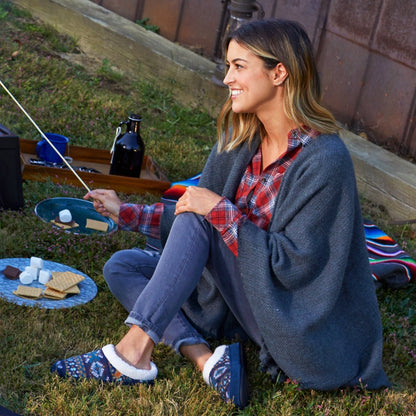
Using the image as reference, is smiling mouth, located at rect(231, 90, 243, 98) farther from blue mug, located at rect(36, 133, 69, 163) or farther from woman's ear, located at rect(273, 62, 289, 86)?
blue mug, located at rect(36, 133, 69, 163)

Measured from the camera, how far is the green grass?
2.82 meters

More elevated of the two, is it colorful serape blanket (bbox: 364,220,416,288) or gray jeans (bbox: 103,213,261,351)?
gray jeans (bbox: 103,213,261,351)

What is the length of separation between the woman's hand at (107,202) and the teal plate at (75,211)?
92 centimetres

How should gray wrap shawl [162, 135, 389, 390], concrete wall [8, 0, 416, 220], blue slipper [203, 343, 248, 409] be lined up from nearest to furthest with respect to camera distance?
1. gray wrap shawl [162, 135, 389, 390]
2. blue slipper [203, 343, 248, 409]
3. concrete wall [8, 0, 416, 220]

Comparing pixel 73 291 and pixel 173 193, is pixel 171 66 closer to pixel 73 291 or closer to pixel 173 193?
pixel 173 193

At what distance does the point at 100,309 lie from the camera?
3459 mm

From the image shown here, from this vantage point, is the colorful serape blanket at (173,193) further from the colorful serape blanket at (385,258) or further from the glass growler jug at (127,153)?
the glass growler jug at (127,153)

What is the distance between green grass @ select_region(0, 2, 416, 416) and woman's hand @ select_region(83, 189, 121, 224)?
0.47 m

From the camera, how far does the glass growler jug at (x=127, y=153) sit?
16.0 feet

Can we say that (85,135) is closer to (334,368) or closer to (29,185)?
(29,185)

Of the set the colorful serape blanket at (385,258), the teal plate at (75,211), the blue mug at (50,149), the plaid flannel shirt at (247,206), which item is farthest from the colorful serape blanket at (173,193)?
the plaid flannel shirt at (247,206)

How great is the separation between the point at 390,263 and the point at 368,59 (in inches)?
87.3

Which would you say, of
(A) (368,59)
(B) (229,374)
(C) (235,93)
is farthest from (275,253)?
(A) (368,59)

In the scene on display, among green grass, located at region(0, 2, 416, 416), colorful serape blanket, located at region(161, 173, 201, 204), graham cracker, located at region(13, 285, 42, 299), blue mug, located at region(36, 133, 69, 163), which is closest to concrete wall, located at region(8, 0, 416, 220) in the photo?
green grass, located at region(0, 2, 416, 416)
